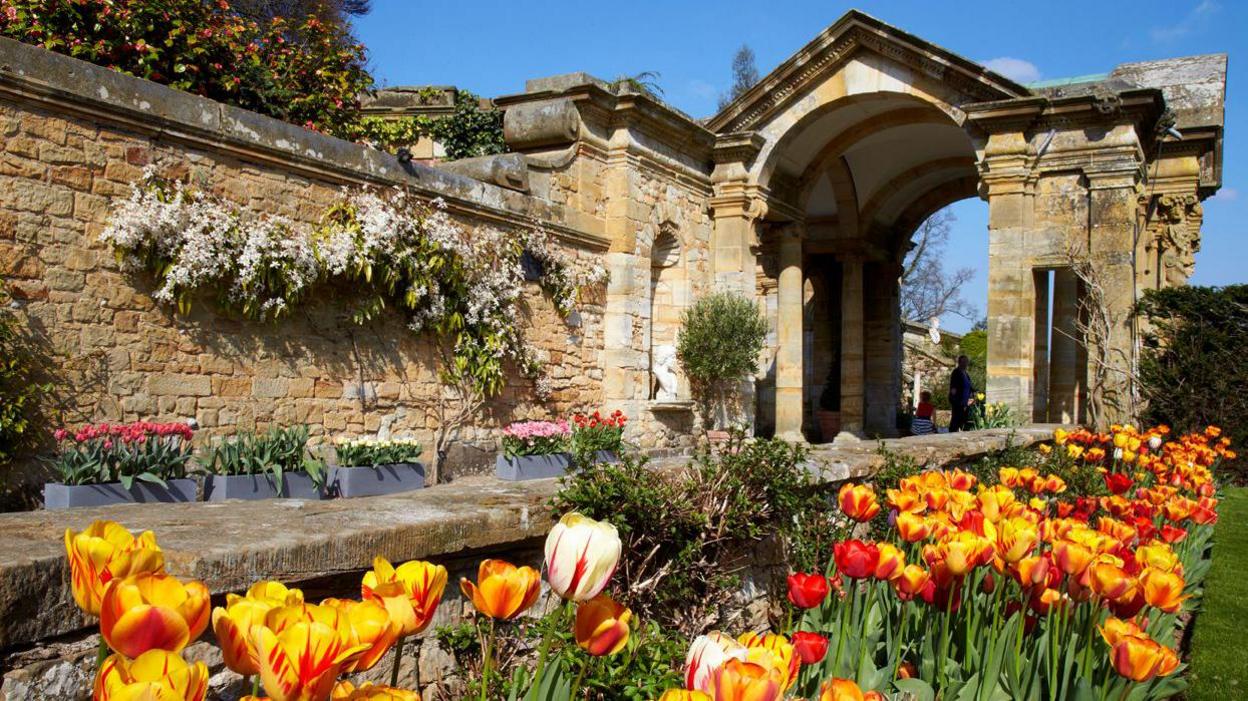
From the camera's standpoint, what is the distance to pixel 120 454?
538 centimetres

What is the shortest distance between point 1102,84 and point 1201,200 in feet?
17.4

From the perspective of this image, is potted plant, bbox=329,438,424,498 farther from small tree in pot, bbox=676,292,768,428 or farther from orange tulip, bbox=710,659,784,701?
orange tulip, bbox=710,659,784,701

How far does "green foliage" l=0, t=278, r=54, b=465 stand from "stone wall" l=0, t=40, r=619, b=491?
11 cm

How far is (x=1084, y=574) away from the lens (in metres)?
2.13

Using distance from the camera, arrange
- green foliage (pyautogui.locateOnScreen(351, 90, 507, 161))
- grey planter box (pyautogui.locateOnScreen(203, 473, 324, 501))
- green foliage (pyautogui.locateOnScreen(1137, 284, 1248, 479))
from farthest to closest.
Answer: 1. green foliage (pyautogui.locateOnScreen(1137, 284, 1248, 479))
2. green foliage (pyautogui.locateOnScreen(351, 90, 507, 161))
3. grey planter box (pyautogui.locateOnScreen(203, 473, 324, 501))

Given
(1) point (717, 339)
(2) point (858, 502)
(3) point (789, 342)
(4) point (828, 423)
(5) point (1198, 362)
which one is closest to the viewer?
(2) point (858, 502)

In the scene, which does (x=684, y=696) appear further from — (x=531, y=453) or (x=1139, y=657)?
(x=531, y=453)

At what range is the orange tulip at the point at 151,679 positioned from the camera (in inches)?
34.1

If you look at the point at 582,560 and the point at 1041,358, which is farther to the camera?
the point at 1041,358

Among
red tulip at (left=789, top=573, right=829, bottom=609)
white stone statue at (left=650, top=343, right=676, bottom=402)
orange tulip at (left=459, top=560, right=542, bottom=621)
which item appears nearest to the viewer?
orange tulip at (left=459, top=560, right=542, bottom=621)

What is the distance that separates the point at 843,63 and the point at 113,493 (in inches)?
421

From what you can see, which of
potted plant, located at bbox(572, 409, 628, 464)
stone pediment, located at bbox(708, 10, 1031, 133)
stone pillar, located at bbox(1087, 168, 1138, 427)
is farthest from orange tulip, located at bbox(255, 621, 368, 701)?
stone pediment, located at bbox(708, 10, 1031, 133)

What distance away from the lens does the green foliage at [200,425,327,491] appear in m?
5.98

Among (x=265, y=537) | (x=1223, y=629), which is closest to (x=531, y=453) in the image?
(x=1223, y=629)
